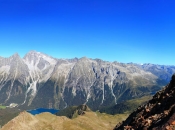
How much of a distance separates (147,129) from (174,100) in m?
9.85

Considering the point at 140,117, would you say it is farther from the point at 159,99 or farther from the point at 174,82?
the point at 174,82

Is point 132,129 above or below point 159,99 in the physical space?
below

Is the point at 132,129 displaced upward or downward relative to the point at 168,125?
downward

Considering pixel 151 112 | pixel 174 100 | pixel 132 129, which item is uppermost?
pixel 174 100

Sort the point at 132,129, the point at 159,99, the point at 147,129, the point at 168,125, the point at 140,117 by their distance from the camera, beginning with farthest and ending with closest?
1. the point at 159,99
2. the point at 140,117
3. the point at 132,129
4. the point at 147,129
5. the point at 168,125

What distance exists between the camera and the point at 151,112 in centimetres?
5319

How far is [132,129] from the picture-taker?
171 ft

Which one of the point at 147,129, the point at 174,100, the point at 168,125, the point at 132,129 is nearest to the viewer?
the point at 168,125

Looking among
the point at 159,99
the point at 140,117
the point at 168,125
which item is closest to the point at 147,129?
the point at 168,125

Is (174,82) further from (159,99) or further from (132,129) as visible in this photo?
(132,129)

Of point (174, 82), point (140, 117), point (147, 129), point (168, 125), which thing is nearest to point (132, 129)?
point (140, 117)

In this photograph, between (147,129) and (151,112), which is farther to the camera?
(151,112)

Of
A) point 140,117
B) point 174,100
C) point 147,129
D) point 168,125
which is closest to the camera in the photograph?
point 168,125

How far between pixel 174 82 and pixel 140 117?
12635mm
